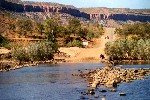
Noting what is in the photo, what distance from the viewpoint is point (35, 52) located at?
394ft

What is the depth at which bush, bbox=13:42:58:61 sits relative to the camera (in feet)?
386

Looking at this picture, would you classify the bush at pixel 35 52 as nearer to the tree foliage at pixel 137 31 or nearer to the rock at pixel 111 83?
the rock at pixel 111 83

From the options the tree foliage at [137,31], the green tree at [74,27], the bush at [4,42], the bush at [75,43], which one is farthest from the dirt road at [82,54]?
the tree foliage at [137,31]

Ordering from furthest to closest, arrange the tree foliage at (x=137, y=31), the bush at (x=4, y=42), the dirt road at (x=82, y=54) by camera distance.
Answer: the tree foliage at (x=137, y=31)
the bush at (x=4, y=42)
the dirt road at (x=82, y=54)

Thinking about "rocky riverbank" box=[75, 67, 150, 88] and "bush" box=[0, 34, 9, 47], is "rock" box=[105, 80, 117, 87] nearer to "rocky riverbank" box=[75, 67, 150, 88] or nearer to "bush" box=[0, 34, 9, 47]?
"rocky riverbank" box=[75, 67, 150, 88]

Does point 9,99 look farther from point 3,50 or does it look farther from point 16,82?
point 3,50

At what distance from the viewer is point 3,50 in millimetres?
131750

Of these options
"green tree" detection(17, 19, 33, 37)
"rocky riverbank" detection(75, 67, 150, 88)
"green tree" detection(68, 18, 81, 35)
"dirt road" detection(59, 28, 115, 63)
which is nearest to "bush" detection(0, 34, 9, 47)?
"green tree" detection(17, 19, 33, 37)

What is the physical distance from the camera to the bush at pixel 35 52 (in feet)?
386

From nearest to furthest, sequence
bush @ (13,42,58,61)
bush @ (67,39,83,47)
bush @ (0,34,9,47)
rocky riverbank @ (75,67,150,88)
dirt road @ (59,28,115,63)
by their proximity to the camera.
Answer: rocky riverbank @ (75,67,150,88), bush @ (13,42,58,61), dirt road @ (59,28,115,63), bush @ (0,34,9,47), bush @ (67,39,83,47)

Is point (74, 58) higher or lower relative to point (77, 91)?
lower

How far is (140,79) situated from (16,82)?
908 inches

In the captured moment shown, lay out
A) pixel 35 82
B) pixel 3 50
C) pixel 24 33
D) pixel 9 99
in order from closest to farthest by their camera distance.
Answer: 1. pixel 9 99
2. pixel 35 82
3. pixel 3 50
4. pixel 24 33

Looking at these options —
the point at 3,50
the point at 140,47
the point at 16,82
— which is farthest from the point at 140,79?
the point at 3,50
